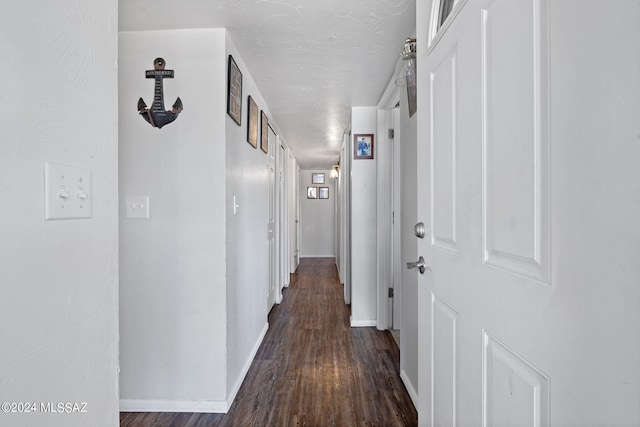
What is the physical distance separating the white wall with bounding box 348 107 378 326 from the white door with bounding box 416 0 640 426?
2.22 meters

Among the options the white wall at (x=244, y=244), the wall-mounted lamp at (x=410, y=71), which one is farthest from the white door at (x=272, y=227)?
the wall-mounted lamp at (x=410, y=71)

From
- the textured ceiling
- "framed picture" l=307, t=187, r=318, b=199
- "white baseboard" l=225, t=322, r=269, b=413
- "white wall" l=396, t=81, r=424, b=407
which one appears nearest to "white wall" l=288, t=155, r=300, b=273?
"framed picture" l=307, t=187, r=318, b=199

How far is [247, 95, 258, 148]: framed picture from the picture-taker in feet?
7.88

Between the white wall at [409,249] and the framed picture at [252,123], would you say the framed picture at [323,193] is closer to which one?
the framed picture at [252,123]

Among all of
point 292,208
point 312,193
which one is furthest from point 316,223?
point 292,208

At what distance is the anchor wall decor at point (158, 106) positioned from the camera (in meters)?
1.74

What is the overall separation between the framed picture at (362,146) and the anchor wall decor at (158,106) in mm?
1869
